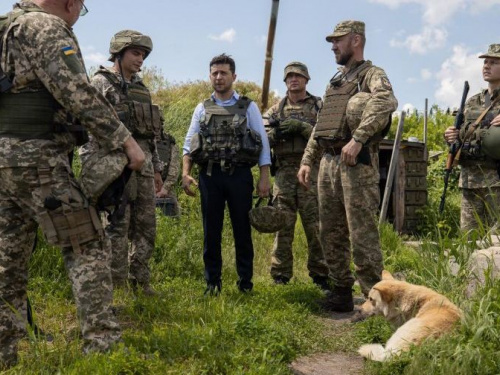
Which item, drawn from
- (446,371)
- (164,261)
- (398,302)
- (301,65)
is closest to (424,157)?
(301,65)

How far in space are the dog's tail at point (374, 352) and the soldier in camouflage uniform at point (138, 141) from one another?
2266 mm

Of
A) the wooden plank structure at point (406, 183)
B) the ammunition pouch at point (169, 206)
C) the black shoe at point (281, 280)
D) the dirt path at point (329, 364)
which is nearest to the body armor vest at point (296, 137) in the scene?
the black shoe at point (281, 280)

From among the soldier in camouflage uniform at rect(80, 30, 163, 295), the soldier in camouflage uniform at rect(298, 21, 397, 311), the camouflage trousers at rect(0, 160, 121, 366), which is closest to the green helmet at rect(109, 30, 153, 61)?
the soldier in camouflage uniform at rect(80, 30, 163, 295)

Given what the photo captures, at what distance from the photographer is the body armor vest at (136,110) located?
5.18 m

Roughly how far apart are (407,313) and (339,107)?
6.73 ft

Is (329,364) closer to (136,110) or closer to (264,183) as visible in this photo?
(264,183)

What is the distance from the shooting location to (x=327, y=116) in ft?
17.2

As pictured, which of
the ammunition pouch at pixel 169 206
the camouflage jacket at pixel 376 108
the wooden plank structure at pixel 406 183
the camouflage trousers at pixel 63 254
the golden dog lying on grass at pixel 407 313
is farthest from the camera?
the wooden plank structure at pixel 406 183

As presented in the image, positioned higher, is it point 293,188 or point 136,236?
point 293,188

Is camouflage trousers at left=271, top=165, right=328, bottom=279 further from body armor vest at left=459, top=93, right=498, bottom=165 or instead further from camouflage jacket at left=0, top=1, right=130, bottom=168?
camouflage jacket at left=0, top=1, right=130, bottom=168

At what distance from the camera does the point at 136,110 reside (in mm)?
5246

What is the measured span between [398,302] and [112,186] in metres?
A: 2.15

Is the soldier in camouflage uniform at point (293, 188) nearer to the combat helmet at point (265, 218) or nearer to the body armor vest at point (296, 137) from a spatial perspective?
the body armor vest at point (296, 137)

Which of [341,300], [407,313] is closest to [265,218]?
[341,300]
